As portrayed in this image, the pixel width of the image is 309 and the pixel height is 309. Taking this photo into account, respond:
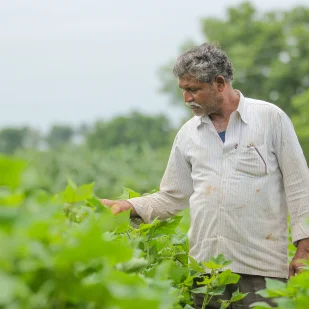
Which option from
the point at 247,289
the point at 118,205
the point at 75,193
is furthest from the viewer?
the point at 247,289

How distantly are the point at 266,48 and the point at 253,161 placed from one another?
57131 mm

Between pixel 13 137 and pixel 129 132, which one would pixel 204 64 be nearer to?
pixel 129 132

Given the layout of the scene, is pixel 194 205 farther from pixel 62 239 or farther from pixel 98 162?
pixel 98 162

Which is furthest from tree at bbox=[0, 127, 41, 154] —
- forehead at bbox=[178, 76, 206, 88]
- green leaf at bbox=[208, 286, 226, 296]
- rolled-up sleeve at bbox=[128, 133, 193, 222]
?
green leaf at bbox=[208, 286, 226, 296]

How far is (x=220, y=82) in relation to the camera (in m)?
4.96

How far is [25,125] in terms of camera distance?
12462 centimetres

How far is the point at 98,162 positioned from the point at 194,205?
49692 millimetres

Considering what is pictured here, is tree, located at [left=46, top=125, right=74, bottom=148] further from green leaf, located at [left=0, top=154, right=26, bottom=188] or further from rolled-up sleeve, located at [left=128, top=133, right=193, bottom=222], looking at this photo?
green leaf, located at [left=0, top=154, right=26, bottom=188]

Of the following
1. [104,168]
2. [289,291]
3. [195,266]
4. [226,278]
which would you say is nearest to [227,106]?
[195,266]

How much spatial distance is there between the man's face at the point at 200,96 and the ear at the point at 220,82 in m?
0.05

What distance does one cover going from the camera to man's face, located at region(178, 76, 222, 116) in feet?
16.0

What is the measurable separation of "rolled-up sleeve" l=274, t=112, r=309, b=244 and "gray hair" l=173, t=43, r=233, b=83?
0.50 metres

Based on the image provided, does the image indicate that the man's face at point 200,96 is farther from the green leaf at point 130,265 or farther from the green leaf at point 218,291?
the green leaf at point 130,265

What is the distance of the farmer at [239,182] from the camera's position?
4.70 meters
